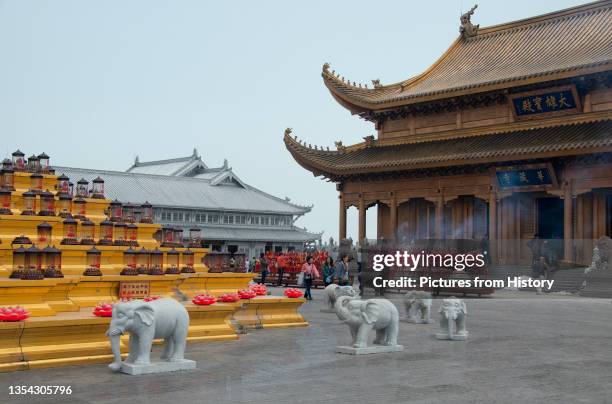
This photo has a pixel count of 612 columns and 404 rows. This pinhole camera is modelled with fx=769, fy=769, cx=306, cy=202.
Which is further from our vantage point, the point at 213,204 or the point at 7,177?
the point at 213,204

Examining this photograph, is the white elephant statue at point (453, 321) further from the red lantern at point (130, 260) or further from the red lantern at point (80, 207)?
the red lantern at point (80, 207)

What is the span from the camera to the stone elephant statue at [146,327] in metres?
10.4

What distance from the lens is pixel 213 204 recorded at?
194ft

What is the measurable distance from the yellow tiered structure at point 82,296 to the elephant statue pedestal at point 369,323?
2.57m

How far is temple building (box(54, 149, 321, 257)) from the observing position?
56.2m

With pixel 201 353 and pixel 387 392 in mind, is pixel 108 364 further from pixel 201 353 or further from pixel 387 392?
pixel 387 392

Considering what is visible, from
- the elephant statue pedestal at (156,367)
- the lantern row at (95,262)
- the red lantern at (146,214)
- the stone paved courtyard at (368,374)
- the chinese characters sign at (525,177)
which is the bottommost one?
the stone paved courtyard at (368,374)

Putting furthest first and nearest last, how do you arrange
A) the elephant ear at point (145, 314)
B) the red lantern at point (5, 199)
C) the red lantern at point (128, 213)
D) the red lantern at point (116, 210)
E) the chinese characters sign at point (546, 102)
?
the chinese characters sign at point (546, 102) < the red lantern at point (128, 213) < the red lantern at point (116, 210) < the red lantern at point (5, 199) < the elephant ear at point (145, 314)

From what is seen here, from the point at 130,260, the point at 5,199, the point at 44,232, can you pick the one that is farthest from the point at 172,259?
the point at 5,199

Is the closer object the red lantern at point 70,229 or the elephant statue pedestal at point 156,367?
the elephant statue pedestal at point 156,367

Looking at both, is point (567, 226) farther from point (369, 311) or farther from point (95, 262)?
point (95, 262)

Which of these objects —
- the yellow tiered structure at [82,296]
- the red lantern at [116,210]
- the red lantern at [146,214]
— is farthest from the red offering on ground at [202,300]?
the red lantern at [146,214]

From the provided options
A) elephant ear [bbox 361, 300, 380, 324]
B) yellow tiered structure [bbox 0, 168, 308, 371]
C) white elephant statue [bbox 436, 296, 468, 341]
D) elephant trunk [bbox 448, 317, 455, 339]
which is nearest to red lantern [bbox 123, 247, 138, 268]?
yellow tiered structure [bbox 0, 168, 308, 371]

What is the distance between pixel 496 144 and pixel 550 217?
→ 14.2 feet
